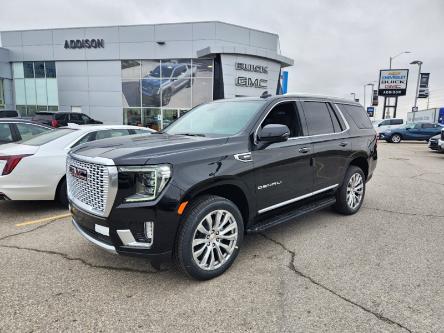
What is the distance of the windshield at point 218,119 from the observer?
12.6 feet

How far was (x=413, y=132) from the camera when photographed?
2519 centimetres

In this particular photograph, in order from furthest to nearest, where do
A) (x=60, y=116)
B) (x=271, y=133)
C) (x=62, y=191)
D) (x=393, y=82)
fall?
1. (x=393, y=82)
2. (x=60, y=116)
3. (x=62, y=191)
4. (x=271, y=133)

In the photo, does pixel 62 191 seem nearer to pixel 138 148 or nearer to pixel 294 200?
pixel 138 148

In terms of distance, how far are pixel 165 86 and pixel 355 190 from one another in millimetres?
22687

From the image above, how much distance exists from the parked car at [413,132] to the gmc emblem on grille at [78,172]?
2731cm

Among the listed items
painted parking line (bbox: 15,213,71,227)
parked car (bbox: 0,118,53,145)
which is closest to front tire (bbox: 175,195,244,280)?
painted parking line (bbox: 15,213,71,227)

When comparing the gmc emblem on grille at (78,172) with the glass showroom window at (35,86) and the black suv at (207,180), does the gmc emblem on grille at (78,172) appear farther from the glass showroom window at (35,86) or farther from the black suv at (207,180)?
the glass showroom window at (35,86)

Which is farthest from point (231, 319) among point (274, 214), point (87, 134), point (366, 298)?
point (87, 134)

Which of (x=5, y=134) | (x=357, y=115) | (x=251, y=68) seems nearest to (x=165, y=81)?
(x=251, y=68)

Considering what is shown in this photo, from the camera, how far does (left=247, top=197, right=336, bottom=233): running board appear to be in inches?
145

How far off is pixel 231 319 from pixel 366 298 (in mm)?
1292

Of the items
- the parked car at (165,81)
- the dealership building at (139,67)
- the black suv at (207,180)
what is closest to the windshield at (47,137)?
the black suv at (207,180)

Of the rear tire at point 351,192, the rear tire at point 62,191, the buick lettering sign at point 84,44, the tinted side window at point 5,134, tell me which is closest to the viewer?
the rear tire at point 351,192

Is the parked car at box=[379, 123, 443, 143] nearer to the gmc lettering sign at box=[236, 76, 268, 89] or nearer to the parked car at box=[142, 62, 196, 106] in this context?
the gmc lettering sign at box=[236, 76, 268, 89]
